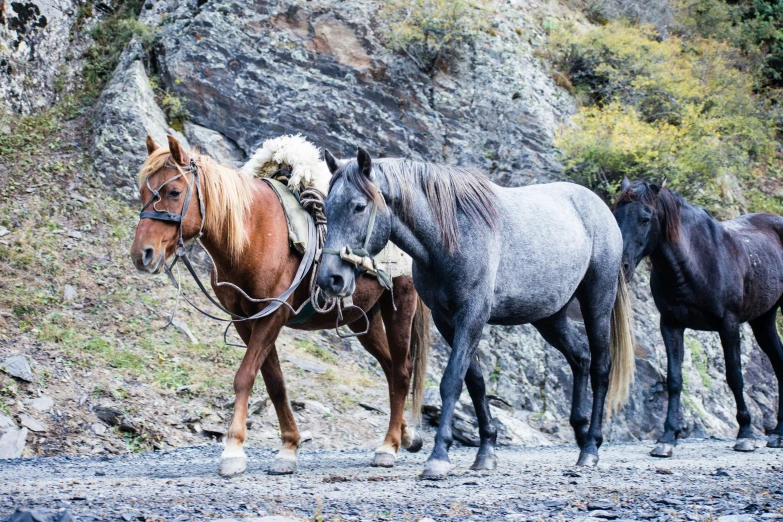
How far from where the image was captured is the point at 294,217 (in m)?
5.89

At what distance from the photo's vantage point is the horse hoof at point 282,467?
17.2 feet

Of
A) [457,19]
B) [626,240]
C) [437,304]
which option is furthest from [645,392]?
[457,19]

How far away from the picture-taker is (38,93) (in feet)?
38.8

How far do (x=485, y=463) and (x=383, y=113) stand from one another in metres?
8.11

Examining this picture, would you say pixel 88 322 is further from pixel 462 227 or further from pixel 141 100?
pixel 462 227

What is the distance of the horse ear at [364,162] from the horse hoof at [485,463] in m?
2.28

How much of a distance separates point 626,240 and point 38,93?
31.8ft

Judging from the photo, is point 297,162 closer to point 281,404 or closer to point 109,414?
point 281,404

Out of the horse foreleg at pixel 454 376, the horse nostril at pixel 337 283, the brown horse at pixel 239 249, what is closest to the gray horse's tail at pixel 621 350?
the brown horse at pixel 239 249

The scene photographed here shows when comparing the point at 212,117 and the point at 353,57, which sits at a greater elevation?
the point at 353,57

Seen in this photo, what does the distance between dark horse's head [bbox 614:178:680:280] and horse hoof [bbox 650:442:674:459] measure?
1.76 m

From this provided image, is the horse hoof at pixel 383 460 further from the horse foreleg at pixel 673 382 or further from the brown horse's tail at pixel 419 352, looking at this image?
the horse foreleg at pixel 673 382

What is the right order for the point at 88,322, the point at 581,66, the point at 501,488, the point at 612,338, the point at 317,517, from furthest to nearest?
the point at 581,66 < the point at 88,322 < the point at 612,338 < the point at 501,488 < the point at 317,517

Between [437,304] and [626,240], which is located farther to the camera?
[626,240]
